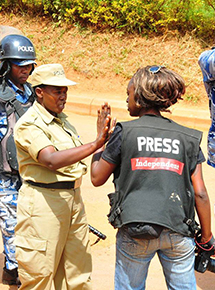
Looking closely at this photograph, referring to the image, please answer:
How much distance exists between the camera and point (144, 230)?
Result: 2578mm

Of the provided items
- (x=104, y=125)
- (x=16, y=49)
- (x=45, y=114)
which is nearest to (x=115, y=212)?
(x=104, y=125)

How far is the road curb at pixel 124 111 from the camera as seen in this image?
884cm

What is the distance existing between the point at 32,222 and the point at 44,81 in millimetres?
877

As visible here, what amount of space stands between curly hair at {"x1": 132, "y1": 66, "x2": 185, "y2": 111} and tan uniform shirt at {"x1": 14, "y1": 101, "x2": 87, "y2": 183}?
72 centimetres

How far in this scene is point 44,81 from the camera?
3.25m

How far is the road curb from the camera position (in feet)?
29.0

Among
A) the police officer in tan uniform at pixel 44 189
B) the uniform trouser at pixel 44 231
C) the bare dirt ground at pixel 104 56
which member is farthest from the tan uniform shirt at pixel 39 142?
the bare dirt ground at pixel 104 56

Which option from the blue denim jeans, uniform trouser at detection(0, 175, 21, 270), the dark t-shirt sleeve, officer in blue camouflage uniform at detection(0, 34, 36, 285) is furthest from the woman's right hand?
uniform trouser at detection(0, 175, 21, 270)

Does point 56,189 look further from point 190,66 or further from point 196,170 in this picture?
point 190,66

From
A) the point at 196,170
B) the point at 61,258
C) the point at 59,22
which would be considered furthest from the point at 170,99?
the point at 59,22

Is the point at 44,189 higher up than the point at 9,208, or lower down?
higher up

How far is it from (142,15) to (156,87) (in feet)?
29.2

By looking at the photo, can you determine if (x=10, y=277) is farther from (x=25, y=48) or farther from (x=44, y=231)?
(x=25, y=48)

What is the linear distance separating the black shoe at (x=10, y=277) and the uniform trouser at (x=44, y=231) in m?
0.82
